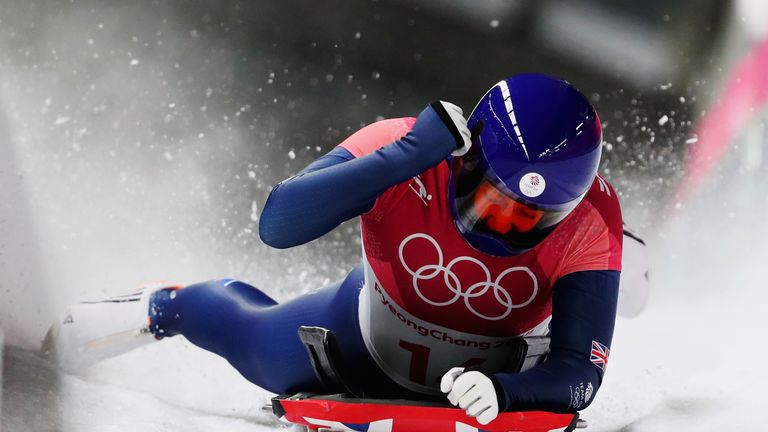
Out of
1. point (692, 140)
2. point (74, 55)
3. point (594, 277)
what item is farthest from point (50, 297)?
point (692, 140)

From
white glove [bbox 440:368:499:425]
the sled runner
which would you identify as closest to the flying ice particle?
the sled runner

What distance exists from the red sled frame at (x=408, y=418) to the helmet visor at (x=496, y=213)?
18.1 inches

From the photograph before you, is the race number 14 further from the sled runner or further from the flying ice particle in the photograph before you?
the flying ice particle

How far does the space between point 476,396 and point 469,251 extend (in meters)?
0.53

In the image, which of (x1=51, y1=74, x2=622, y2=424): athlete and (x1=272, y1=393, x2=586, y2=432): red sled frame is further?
(x1=51, y1=74, x2=622, y2=424): athlete

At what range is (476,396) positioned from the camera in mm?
2090

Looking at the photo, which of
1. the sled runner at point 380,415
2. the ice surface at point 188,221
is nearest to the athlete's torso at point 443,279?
the sled runner at point 380,415

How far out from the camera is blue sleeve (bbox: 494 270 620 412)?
7.25ft

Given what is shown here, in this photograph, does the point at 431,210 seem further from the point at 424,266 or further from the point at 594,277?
the point at 594,277

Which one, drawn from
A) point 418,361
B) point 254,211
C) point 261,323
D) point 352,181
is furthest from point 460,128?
point 254,211

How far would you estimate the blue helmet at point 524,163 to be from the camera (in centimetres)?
229

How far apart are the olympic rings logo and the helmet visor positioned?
0.11 m

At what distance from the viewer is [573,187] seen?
2.33 meters

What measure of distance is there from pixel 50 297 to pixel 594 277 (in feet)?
9.48
